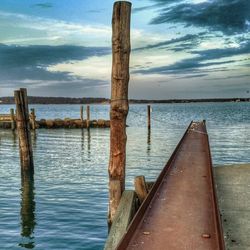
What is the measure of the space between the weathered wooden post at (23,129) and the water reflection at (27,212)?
0.48 m

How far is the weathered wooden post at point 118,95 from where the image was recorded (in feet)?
23.2

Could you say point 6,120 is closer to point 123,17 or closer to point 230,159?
point 230,159

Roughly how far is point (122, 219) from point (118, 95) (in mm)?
2466

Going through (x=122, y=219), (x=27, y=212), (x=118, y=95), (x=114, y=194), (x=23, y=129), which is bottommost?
(x=27, y=212)

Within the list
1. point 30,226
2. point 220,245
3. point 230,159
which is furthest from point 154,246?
point 230,159

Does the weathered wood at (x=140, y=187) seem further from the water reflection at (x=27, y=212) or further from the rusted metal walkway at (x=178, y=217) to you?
the water reflection at (x=27, y=212)

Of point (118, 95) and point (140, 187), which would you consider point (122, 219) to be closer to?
point (140, 187)

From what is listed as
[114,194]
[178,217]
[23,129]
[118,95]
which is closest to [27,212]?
[114,194]

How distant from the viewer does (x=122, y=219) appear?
5.89 metres

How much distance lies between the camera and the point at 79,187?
46.6 ft

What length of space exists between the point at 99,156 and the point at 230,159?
759cm

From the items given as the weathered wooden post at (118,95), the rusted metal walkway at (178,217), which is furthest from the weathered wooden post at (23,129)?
the weathered wooden post at (118,95)

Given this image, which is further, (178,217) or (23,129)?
(23,129)

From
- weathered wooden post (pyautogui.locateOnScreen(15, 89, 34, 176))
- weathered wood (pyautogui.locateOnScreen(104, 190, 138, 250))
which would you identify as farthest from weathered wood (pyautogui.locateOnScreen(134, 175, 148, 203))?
weathered wooden post (pyautogui.locateOnScreen(15, 89, 34, 176))
